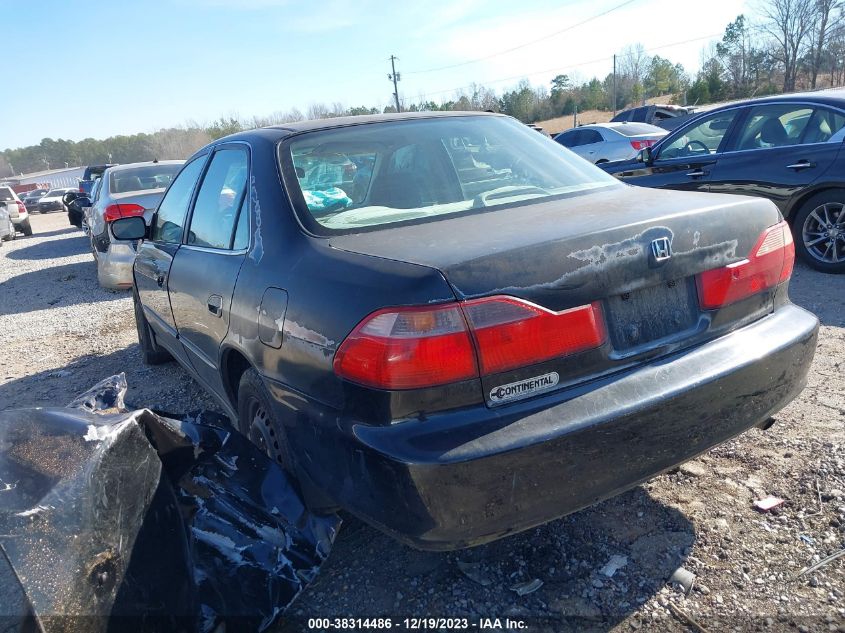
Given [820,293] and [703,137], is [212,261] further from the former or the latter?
[703,137]

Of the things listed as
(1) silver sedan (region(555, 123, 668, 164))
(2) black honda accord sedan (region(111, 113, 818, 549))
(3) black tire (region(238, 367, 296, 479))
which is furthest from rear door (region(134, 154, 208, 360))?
(1) silver sedan (region(555, 123, 668, 164))

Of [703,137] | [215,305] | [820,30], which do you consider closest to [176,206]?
[215,305]

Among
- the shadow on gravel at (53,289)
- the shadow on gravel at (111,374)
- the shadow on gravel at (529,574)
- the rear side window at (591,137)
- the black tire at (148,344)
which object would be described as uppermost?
the rear side window at (591,137)

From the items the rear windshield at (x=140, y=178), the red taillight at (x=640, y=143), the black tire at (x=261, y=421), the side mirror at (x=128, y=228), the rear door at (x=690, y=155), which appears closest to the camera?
the black tire at (x=261, y=421)

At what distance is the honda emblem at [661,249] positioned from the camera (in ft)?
6.45

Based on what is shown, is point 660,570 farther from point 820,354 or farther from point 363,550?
point 820,354

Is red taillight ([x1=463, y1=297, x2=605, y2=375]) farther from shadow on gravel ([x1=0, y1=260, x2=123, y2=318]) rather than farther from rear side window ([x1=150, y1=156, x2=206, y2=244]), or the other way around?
shadow on gravel ([x1=0, y1=260, x2=123, y2=318])

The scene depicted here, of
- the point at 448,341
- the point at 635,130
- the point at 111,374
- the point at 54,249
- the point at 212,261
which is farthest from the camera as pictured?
the point at 54,249

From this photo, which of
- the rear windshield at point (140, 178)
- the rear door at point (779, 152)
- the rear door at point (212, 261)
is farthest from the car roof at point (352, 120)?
the rear windshield at point (140, 178)

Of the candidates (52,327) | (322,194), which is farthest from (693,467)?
(52,327)

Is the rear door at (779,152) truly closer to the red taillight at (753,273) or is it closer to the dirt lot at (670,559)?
the dirt lot at (670,559)

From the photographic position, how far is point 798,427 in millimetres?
3055

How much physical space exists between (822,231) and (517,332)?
205 inches

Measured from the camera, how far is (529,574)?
2.25 metres
